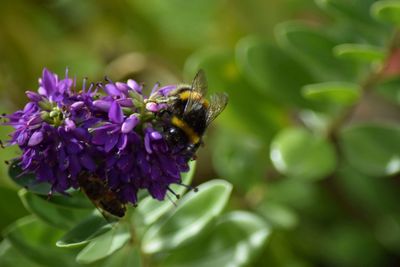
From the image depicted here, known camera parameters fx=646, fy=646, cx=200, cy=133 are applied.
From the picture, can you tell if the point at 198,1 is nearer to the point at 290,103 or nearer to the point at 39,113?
the point at 290,103

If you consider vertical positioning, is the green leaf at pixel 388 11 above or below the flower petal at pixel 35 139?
below

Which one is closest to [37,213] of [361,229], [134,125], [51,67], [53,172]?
[53,172]

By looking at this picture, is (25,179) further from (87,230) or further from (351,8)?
(351,8)

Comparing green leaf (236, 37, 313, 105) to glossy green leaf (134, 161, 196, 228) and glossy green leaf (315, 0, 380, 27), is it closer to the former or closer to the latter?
glossy green leaf (315, 0, 380, 27)

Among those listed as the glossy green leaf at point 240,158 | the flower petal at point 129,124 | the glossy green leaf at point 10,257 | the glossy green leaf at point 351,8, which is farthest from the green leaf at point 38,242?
the glossy green leaf at point 351,8

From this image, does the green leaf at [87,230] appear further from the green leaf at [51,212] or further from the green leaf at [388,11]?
the green leaf at [388,11]

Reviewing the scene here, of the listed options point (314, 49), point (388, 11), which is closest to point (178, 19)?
point (314, 49)
